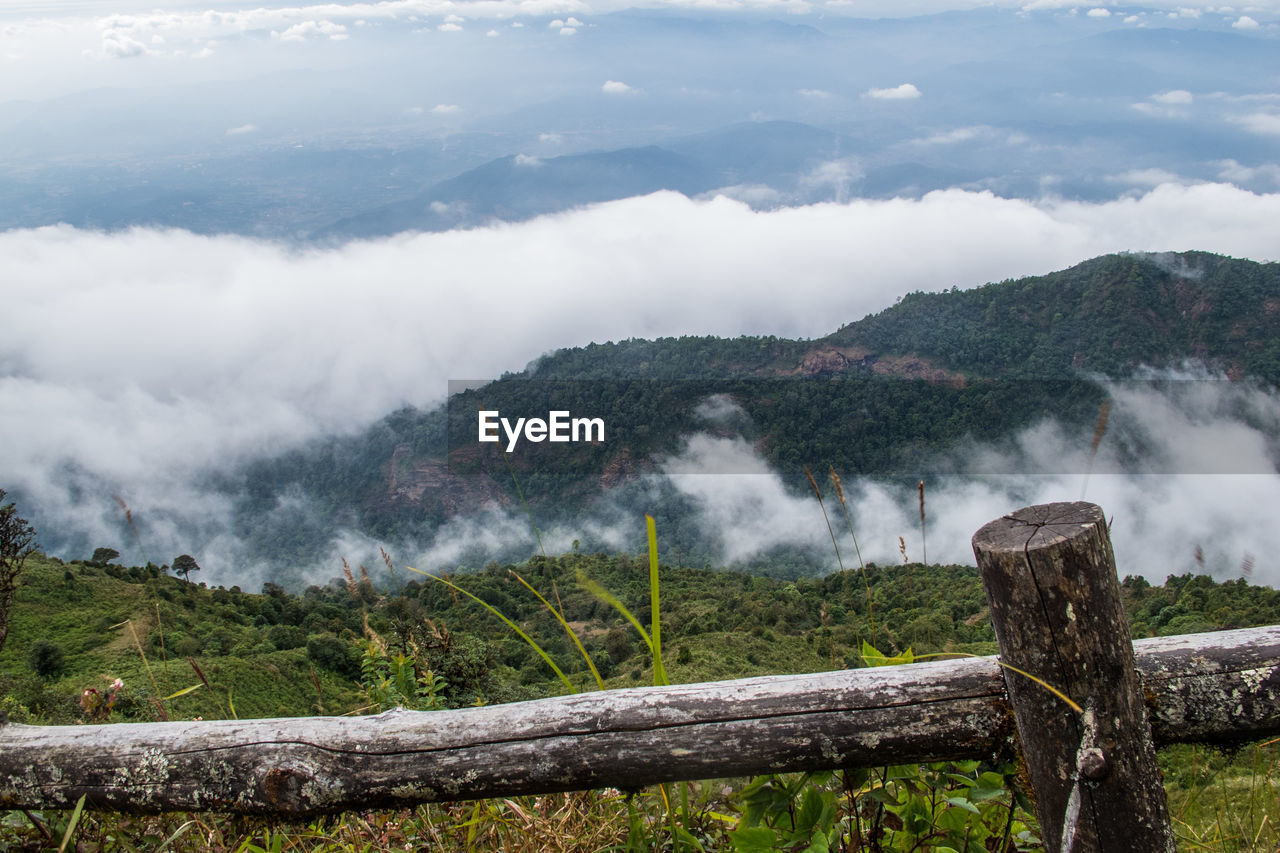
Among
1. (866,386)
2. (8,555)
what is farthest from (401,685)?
(866,386)

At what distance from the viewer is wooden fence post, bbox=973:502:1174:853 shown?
1.28 metres

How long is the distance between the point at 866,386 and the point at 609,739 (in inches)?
2687

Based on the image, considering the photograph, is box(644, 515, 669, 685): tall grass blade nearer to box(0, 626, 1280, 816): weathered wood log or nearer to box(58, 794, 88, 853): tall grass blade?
box(0, 626, 1280, 816): weathered wood log

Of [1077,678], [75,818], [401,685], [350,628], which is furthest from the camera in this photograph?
[350,628]

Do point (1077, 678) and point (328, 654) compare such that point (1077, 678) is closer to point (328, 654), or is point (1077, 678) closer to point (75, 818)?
point (75, 818)

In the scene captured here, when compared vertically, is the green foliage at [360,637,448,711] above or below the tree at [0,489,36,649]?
below

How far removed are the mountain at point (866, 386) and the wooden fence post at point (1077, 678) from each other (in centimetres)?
5859

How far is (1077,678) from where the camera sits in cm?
129

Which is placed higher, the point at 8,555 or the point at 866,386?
the point at 8,555

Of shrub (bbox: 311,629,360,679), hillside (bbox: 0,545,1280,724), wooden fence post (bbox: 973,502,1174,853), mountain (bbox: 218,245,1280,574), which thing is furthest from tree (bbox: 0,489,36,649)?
mountain (bbox: 218,245,1280,574)

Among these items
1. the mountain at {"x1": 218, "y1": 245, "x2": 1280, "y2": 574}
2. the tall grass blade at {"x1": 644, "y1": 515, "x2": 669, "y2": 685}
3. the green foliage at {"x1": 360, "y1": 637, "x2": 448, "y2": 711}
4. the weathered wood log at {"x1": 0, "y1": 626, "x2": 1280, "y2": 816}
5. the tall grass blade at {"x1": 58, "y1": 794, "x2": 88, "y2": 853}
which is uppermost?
the tall grass blade at {"x1": 644, "y1": 515, "x2": 669, "y2": 685}

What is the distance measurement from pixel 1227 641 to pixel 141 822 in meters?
2.63

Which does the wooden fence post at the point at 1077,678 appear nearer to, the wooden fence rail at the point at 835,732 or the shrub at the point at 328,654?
the wooden fence rail at the point at 835,732

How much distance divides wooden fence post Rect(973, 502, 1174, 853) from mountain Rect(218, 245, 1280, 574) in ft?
192
